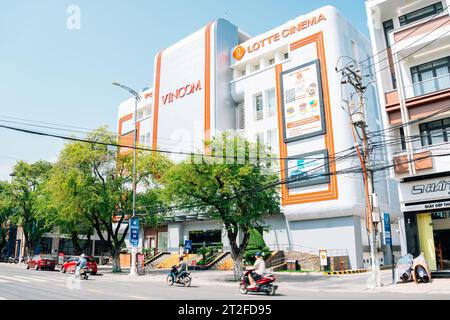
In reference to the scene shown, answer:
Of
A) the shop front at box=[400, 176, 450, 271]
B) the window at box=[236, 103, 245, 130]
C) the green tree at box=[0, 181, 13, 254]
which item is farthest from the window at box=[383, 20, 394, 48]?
the green tree at box=[0, 181, 13, 254]

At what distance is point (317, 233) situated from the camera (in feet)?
113

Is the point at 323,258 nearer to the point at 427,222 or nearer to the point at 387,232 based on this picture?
the point at 427,222

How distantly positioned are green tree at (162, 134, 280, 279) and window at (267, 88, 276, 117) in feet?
49.9

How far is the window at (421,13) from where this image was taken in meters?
22.9

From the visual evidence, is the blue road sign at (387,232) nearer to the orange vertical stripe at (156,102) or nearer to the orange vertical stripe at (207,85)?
the orange vertical stripe at (207,85)

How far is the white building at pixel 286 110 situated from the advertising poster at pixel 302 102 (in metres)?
0.09

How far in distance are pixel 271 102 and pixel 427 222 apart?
21.8m

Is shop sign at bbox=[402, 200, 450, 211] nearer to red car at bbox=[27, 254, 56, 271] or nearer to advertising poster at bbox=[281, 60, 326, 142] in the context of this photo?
advertising poster at bbox=[281, 60, 326, 142]

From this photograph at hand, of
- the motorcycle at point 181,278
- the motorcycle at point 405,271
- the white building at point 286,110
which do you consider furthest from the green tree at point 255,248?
the motorcycle at point 405,271

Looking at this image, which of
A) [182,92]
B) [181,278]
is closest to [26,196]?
[182,92]

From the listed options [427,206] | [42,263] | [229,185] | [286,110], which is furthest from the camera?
[286,110]

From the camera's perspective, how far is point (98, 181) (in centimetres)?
3253
